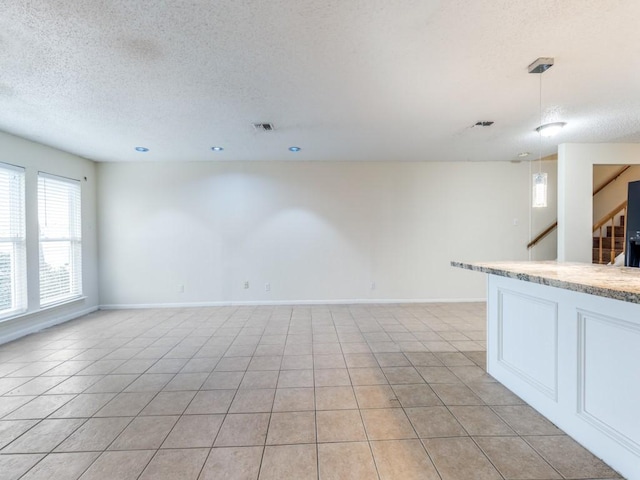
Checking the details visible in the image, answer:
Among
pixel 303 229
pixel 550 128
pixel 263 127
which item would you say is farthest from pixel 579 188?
pixel 263 127

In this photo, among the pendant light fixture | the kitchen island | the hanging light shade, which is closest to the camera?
the kitchen island

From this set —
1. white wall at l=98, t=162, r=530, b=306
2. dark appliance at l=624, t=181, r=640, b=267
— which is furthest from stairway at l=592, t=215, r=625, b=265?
dark appliance at l=624, t=181, r=640, b=267

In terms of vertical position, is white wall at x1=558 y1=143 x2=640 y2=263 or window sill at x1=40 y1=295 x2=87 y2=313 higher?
white wall at x1=558 y1=143 x2=640 y2=263

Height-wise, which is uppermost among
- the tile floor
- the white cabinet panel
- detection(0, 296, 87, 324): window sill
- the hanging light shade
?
the hanging light shade

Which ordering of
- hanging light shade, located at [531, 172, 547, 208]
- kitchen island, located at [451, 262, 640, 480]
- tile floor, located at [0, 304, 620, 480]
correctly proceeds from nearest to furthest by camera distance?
kitchen island, located at [451, 262, 640, 480] → tile floor, located at [0, 304, 620, 480] → hanging light shade, located at [531, 172, 547, 208]

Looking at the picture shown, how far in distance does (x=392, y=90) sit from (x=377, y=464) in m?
2.73

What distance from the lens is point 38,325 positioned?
13.2 feet

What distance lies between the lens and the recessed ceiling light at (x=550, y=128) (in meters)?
3.47

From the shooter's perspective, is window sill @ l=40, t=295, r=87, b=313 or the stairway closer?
window sill @ l=40, t=295, r=87, b=313

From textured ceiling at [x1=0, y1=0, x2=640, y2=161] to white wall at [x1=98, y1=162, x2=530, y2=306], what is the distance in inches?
52.2

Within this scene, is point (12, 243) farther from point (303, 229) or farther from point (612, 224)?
point (612, 224)

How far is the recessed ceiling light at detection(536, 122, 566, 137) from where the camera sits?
3473 mm

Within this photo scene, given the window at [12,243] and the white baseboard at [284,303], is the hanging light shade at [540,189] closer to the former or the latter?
the white baseboard at [284,303]

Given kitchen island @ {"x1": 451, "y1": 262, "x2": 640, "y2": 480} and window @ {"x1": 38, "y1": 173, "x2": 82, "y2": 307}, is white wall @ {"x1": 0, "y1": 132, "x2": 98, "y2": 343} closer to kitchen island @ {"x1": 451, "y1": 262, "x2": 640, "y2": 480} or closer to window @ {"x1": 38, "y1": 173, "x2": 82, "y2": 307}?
window @ {"x1": 38, "y1": 173, "x2": 82, "y2": 307}
